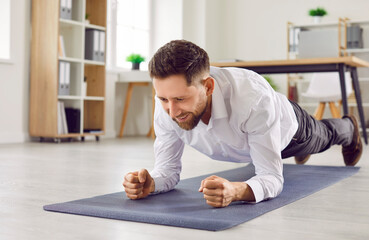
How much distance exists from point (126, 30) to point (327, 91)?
90.3 inches

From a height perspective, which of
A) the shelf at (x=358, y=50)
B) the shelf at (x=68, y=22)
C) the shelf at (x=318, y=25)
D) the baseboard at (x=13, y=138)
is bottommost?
the baseboard at (x=13, y=138)

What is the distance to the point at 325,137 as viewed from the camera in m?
2.34

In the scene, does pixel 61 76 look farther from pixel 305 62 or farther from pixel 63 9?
pixel 305 62

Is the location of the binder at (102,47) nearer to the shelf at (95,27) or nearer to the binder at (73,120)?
the shelf at (95,27)

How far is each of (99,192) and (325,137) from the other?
103cm

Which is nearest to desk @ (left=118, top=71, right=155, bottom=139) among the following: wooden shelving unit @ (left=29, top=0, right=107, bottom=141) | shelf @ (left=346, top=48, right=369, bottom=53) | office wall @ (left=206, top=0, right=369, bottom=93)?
wooden shelving unit @ (left=29, top=0, right=107, bottom=141)

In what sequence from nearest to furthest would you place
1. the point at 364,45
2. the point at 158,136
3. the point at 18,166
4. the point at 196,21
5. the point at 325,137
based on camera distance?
the point at 158,136, the point at 325,137, the point at 18,166, the point at 364,45, the point at 196,21

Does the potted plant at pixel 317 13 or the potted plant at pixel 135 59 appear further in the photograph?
the potted plant at pixel 317 13

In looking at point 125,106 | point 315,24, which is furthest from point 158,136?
point 315,24

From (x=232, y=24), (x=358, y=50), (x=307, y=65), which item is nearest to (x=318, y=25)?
(x=358, y=50)

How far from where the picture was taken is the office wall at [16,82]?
14.9 feet

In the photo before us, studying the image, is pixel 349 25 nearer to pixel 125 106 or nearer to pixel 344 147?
pixel 125 106

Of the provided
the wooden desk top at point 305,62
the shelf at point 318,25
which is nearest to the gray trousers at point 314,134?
the wooden desk top at point 305,62

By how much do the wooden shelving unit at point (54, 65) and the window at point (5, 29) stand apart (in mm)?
233
